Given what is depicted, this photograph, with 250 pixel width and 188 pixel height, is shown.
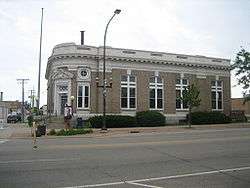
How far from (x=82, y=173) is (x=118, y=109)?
34.9 m

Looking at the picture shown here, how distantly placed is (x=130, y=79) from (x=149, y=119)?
5.56 meters

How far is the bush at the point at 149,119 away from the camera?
4428cm

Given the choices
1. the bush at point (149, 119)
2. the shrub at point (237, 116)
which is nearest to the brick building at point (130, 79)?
the shrub at point (237, 116)

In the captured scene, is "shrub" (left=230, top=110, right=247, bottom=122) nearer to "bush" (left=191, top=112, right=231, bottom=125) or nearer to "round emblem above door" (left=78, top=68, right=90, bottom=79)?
"bush" (left=191, top=112, right=231, bottom=125)

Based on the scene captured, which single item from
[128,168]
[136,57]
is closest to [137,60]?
[136,57]

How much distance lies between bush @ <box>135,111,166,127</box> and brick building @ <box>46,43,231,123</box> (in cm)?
278

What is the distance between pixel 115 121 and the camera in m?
42.3

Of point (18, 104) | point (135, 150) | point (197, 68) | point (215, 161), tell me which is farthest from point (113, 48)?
point (18, 104)

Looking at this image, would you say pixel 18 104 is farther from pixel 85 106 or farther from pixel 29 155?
pixel 29 155

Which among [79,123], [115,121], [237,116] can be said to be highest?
[237,116]

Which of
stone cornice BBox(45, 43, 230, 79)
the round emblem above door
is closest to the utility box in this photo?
the round emblem above door

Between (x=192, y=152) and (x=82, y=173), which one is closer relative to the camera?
(x=82, y=173)

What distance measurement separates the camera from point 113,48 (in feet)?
155

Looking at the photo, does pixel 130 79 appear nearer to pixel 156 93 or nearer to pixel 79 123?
pixel 156 93
